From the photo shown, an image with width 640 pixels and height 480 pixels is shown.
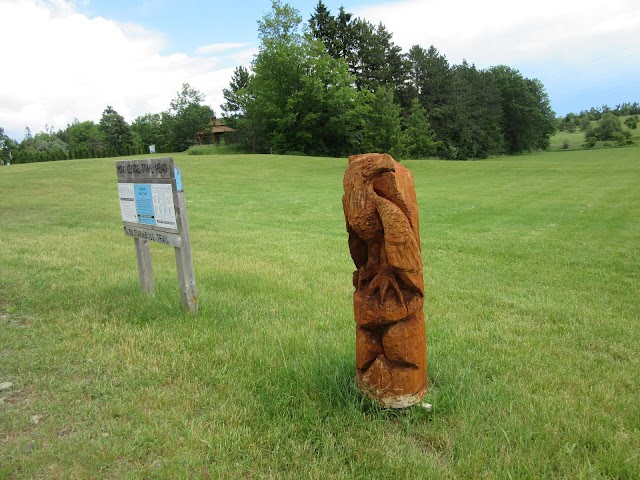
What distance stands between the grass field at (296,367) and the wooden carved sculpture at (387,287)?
258mm

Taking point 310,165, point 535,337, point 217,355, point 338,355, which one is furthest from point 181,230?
point 310,165

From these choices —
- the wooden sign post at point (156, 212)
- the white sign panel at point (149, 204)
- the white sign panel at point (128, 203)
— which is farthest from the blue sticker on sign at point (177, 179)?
the white sign panel at point (128, 203)

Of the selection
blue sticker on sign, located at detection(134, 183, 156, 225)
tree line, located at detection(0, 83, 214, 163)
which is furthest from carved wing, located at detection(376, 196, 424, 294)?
tree line, located at detection(0, 83, 214, 163)

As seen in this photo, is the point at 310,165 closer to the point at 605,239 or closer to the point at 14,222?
the point at 14,222

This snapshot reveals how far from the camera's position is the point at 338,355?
4305 mm

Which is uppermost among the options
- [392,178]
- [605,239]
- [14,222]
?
[392,178]

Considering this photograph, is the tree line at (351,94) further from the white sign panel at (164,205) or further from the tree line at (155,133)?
the white sign panel at (164,205)

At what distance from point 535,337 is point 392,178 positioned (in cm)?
313

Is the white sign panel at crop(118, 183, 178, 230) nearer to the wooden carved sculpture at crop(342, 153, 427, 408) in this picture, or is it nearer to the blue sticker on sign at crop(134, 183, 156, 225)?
the blue sticker on sign at crop(134, 183, 156, 225)

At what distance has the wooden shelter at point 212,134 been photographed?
75.1 metres

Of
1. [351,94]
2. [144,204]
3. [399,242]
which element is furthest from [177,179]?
[351,94]

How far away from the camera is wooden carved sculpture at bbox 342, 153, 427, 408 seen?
3393mm

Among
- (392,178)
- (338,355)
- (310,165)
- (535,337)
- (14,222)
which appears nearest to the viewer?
(392,178)

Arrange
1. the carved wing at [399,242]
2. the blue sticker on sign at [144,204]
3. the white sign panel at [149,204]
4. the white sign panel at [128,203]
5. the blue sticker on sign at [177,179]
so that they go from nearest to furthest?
1. the carved wing at [399,242]
2. the blue sticker on sign at [177,179]
3. the white sign panel at [149,204]
4. the blue sticker on sign at [144,204]
5. the white sign panel at [128,203]
